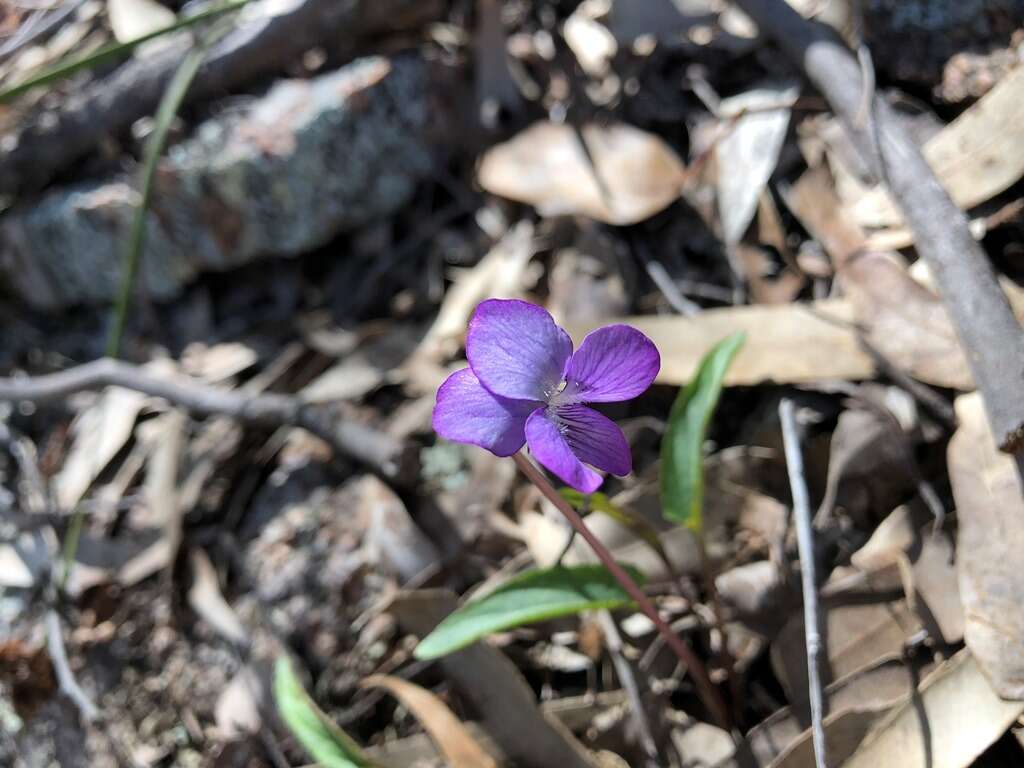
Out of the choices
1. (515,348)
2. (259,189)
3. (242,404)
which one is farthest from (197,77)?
(515,348)

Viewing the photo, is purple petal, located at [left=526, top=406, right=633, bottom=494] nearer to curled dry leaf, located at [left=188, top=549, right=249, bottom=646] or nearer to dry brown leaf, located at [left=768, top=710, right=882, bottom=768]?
dry brown leaf, located at [left=768, top=710, right=882, bottom=768]

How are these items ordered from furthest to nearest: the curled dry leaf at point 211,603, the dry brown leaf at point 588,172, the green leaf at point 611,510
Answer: the dry brown leaf at point 588,172
the curled dry leaf at point 211,603
the green leaf at point 611,510

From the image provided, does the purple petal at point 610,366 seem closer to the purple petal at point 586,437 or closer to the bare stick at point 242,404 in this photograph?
the purple petal at point 586,437

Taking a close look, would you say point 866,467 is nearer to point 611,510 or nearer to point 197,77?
point 611,510

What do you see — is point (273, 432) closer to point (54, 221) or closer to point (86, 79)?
point (54, 221)

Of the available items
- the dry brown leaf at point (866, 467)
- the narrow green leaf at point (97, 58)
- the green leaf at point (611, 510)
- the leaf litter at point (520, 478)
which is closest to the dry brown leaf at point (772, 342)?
the leaf litter at point (520, 478)
